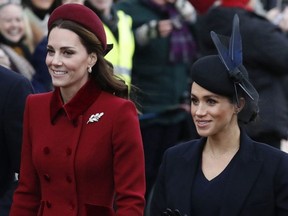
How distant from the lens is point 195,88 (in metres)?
5.04

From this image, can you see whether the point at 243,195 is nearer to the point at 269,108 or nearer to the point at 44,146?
the point at 44,146

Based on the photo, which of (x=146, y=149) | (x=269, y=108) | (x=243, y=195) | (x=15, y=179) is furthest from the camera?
(x=146, y=149)

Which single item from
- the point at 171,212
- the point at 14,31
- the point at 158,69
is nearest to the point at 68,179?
the point at 171,212

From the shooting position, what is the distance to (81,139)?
4.99 m

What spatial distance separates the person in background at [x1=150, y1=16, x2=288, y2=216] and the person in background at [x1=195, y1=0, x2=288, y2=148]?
7.36 feet

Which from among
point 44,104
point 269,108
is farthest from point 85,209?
point 269,108

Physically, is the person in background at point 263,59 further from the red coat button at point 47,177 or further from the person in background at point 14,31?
the red coat button at point 47,177

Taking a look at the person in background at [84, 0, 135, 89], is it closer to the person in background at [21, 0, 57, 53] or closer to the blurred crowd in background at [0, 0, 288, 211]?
the blurred crowd in background at [0, 0, 288, 211]

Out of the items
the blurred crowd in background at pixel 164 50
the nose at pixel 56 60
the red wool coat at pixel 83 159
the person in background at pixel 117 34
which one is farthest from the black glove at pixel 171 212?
the person in background at pixel 117 34

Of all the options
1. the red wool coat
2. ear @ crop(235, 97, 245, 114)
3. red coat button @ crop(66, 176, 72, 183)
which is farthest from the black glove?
ear @ crop(235, 97, 245, 114)

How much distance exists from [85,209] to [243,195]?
73cm

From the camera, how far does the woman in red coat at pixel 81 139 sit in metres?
4.92

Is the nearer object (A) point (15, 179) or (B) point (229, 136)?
(B) point (229, 136)

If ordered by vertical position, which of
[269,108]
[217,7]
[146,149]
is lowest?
[146,149]
